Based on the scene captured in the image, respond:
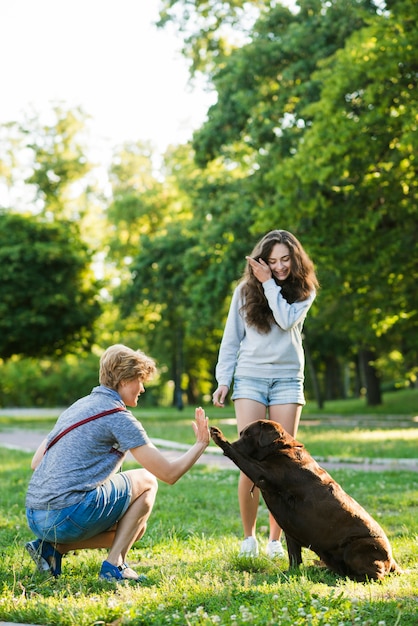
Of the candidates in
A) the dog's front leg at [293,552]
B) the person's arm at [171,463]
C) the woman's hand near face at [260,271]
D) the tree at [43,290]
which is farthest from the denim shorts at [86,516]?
the tree at [43,290]

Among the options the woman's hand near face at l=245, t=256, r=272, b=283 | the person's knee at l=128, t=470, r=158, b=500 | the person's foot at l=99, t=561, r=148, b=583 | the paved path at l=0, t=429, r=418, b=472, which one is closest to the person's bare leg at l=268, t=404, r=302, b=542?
the woman's hand near face at l=245, t=256, r=272, b=283

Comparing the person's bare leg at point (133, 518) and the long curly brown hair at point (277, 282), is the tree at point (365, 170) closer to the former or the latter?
the long curly brown hair at point (277, 282)

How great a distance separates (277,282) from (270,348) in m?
0.52

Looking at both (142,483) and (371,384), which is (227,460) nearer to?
(142,483)

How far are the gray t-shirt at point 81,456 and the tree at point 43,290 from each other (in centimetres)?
2499

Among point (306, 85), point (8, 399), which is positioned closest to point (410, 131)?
point (306, 85)

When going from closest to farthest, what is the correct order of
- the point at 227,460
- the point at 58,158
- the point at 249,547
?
1. the point at 249,547
2. the point at 227,460
3. the point at 58,158

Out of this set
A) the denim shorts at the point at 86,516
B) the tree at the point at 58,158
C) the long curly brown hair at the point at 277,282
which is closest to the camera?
the denim shorts at the point at 86,516

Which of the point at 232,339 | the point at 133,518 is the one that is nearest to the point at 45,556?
the point at 133,518

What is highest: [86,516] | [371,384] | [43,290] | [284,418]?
[43,290]

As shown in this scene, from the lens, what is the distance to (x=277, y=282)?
638cm

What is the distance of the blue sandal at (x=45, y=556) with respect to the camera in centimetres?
534

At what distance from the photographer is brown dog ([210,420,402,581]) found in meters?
5.21

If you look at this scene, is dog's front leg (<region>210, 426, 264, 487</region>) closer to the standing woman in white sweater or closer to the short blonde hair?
the short blonde hair
